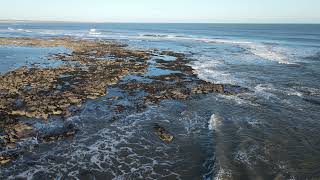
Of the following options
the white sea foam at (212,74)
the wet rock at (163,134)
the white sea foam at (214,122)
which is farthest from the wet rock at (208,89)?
the wet rock at (163,134)

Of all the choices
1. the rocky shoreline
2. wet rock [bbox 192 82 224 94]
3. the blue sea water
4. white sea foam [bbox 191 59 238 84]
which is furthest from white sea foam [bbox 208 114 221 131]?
white sea foam [bbox 191 59 238 84]

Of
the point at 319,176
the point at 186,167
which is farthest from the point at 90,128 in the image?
the point at 319,176

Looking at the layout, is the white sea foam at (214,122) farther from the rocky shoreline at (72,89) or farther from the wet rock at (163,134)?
the rocky shoreline at (72,89)

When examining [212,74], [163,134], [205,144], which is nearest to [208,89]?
[212,74]

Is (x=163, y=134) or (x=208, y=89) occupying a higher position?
(x=208, y=89)

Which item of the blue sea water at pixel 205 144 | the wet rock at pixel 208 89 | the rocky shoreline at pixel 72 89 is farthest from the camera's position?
the wet rock at pixel 208 89

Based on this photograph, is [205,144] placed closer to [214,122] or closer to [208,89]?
[214,122]

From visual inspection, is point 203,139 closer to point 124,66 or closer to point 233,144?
point 233,144

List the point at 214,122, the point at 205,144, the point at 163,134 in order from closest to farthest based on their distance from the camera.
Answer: the point at 205,144
the point at 163,134
the point at 214,122
